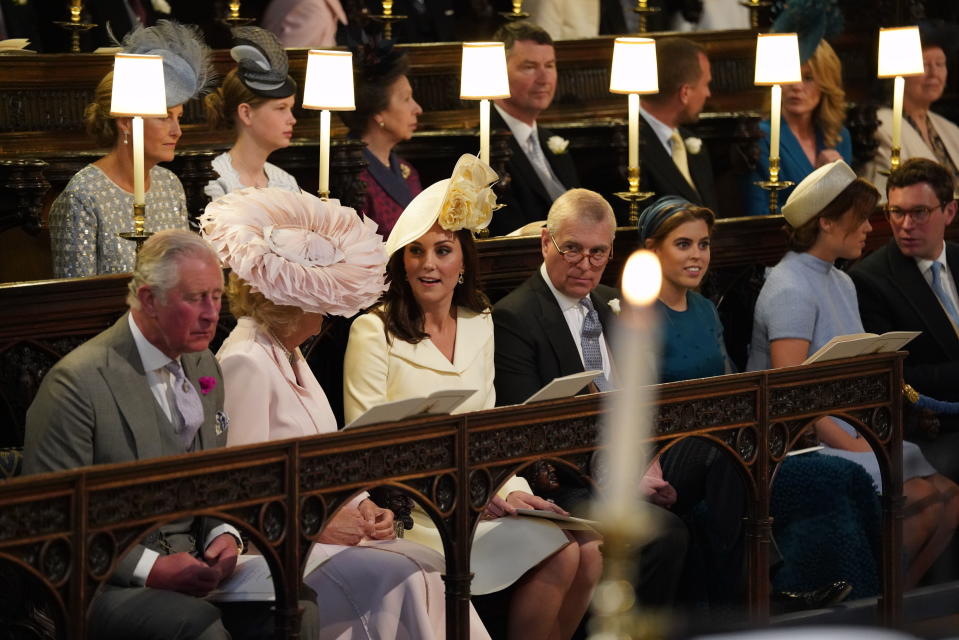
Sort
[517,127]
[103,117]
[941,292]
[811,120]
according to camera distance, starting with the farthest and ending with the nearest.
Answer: [811,120] < [517,127] < [941,292] < [103,117]

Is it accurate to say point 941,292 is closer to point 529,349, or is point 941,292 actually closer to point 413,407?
point 529,349

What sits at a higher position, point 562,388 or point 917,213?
point 917,213

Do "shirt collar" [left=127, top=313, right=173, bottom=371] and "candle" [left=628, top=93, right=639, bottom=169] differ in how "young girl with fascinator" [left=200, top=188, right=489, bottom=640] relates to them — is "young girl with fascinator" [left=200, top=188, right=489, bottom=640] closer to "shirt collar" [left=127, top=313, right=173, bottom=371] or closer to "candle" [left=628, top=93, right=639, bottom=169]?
"shirt collar" [left=127, top=313, right=173, bottom=371]

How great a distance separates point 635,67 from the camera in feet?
19.3

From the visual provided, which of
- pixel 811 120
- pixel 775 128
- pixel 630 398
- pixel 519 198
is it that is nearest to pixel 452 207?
pixel 519 198

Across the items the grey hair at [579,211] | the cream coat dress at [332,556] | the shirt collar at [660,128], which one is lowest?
the cream coat dress at [332,556]

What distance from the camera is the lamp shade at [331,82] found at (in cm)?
520

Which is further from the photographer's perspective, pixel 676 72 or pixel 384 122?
pixel 676 72

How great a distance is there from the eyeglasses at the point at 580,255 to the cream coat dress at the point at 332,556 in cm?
93

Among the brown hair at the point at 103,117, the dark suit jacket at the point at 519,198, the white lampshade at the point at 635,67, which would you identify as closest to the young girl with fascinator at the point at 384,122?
the dark suit jacket at the point at 519,198

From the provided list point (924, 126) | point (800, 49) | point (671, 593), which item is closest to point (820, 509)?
point (671, 593)

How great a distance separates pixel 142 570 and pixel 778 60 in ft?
12.7

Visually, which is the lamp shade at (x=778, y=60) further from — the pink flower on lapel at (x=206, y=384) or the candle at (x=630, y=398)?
the candle at (x=630, y=398)

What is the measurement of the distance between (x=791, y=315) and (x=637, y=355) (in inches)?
141
